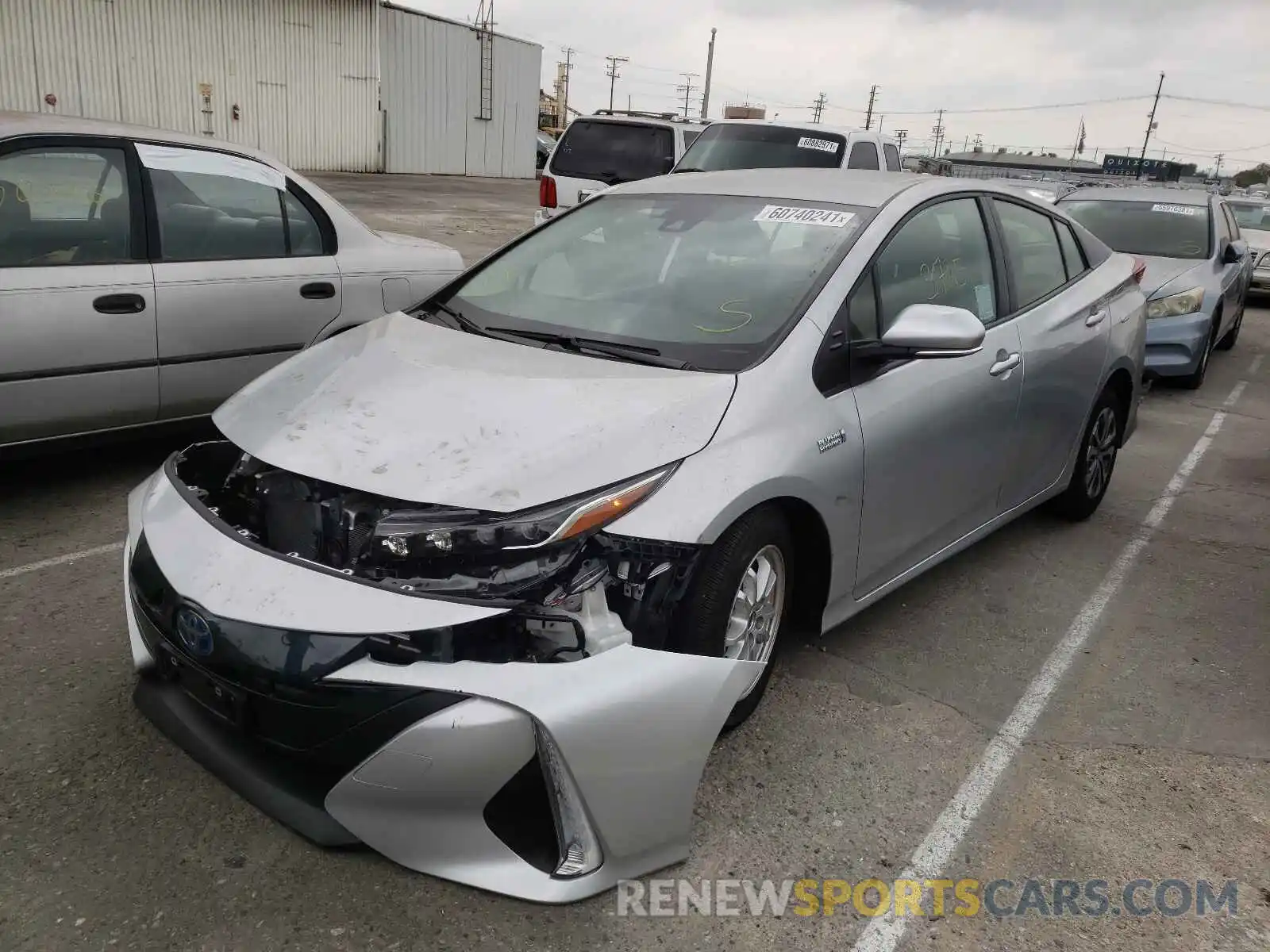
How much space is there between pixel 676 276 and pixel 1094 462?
8.96ft

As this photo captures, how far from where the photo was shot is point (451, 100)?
30672 millimetres

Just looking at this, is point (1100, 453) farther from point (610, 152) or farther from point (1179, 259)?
point (610, 152)

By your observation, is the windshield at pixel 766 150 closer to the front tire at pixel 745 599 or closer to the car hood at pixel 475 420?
the car hood at pixel 475 420

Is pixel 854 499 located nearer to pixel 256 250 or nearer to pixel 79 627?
pixel 79 627

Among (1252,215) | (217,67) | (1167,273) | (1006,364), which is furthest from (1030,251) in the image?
(217,67)

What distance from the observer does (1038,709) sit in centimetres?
344

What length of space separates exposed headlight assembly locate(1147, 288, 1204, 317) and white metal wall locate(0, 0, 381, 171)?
1828 cm

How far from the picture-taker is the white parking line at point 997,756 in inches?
95.0

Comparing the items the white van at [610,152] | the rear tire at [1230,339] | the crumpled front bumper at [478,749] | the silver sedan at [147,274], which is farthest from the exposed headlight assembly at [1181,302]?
the crumpled front bumper at [478,749]

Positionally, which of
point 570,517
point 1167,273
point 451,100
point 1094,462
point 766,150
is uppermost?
point 451,100

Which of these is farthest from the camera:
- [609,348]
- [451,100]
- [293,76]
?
[451,100]

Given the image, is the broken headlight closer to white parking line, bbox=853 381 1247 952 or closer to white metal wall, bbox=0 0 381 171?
white parking line, bbox=853 381 1247 952

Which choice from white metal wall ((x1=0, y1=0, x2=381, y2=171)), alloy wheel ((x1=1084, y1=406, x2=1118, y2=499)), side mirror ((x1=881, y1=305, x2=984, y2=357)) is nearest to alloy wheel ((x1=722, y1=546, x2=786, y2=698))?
side mirror ((x1=881, y1=305, x2=984, y2=357))

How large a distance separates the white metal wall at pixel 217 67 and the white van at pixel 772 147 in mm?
13824
